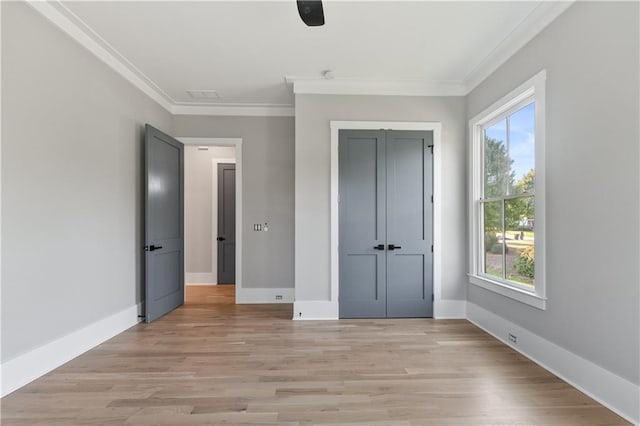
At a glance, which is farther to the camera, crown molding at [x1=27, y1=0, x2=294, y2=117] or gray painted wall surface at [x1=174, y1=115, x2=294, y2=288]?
Result: gray painted wall surface at [x1=174, y1=115, x2=294, y2=288]

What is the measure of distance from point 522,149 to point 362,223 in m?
1.79

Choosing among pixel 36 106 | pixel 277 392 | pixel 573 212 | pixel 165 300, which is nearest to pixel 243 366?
pixel 277 392

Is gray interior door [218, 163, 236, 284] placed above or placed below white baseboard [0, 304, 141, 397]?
above

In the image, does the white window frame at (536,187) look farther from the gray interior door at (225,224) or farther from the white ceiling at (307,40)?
the gray interior door at (225,224)

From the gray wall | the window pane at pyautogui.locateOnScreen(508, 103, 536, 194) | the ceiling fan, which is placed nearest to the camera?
the gray wall

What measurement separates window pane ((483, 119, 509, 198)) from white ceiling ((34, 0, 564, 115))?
0.66 m

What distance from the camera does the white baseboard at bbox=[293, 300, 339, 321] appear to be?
3.87 meters

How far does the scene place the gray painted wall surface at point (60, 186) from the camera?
2.24 m

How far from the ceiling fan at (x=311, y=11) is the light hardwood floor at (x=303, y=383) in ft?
8.46

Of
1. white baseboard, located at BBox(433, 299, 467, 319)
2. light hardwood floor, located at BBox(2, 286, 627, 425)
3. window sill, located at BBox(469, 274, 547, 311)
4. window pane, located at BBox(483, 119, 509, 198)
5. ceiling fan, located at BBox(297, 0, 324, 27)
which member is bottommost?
light hardwood floor, located at BBox(2, 286, 627, 425)

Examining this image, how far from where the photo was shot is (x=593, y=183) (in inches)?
84.4

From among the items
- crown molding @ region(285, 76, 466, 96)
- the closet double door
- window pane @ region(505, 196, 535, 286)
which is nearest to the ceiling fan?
crown molding @ region(285, 76, 466, 96)

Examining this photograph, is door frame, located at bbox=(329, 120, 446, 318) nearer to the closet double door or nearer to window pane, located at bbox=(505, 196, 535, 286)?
the closet double door

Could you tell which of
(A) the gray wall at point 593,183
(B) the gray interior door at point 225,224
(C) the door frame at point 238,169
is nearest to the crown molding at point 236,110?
(C) the door frame at point 238,169
